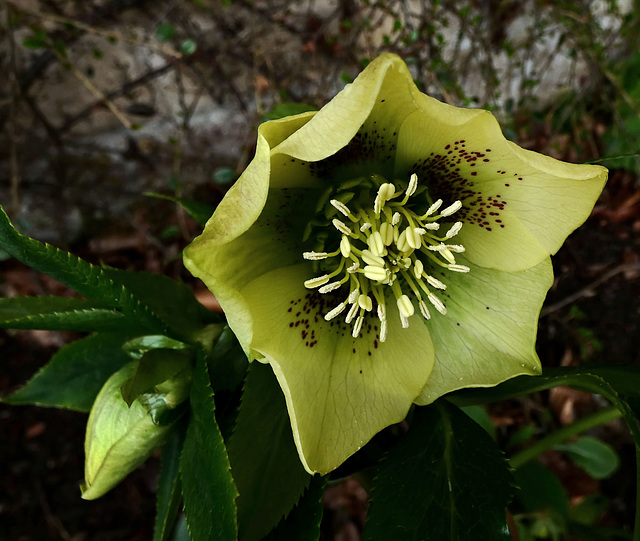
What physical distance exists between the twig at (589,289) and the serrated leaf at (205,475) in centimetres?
104

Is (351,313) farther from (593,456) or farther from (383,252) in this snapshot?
(593,456)

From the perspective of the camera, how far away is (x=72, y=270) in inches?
24.0

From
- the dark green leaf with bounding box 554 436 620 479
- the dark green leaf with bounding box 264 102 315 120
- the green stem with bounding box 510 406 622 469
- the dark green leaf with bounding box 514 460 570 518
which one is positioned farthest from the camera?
the dark green leaf with bounding box 554 436 620 479

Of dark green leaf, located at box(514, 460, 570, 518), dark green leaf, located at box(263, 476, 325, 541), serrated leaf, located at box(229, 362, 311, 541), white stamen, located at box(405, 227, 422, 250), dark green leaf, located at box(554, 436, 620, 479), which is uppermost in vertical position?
white stamen, located at box(405, 227, 422, 250)

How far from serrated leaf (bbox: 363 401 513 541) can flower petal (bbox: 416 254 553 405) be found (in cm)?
10

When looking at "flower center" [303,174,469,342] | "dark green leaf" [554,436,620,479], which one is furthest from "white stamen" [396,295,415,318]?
"dark green leaf" [554,436,620,479]

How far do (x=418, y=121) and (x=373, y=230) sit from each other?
0.16m

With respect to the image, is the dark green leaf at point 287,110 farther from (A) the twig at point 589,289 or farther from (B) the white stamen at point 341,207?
(A) the twig at point 589,289

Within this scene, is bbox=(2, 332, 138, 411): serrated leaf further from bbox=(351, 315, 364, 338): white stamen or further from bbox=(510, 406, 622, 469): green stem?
bbox=(510, 406, 622, 469): green stem

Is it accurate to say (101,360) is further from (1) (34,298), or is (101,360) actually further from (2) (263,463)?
(2) (263,463)

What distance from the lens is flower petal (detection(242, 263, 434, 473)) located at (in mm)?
582

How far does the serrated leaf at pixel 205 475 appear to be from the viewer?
0.58 meters

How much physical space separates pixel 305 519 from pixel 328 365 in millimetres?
191

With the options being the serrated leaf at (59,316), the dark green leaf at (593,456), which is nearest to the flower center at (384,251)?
the serrated leaf at (59,316)
